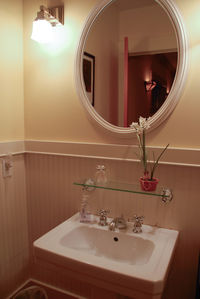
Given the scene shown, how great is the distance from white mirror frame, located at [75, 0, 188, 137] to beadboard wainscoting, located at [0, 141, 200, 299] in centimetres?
14

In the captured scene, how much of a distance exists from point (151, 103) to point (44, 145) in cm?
72

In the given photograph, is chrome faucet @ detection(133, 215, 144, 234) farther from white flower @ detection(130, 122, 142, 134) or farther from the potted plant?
white flower @ detection(130, 122, 142, 134)

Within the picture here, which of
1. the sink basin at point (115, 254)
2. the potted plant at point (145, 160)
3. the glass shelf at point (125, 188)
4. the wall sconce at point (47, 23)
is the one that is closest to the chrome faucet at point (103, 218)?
the sink basin at point (115, 254)

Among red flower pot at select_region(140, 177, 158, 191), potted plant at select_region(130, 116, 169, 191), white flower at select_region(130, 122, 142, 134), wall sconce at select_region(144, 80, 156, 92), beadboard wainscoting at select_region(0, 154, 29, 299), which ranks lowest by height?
beadboard wainscoting at select_region(0, 154, 29, 299)

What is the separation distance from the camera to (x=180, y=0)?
1.08 meters

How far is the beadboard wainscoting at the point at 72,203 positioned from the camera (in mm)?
1152

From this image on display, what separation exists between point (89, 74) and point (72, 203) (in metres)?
0.79

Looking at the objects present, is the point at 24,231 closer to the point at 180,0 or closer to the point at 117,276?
the point at 117,276

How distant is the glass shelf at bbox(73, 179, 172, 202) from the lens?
1.14 m

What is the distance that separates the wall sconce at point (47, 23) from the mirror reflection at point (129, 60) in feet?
0.70

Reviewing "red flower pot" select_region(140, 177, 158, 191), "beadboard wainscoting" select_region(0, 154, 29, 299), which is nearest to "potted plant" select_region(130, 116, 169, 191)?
"red flower pot" select_region(140, 177, 158, 191)

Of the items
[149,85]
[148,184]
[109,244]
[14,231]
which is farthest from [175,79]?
[14,231]

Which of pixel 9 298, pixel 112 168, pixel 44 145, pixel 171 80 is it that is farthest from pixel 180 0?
pixel 9 298

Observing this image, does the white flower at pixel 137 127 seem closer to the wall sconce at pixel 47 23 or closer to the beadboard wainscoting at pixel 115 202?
the beadboard wainscoting at pixel 115 202
